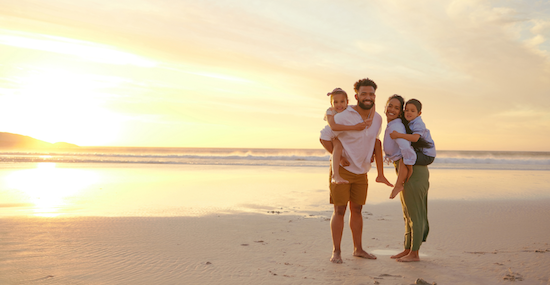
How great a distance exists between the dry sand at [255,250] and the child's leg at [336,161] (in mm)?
983

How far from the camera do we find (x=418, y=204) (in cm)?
405

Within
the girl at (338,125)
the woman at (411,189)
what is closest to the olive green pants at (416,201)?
the woman at (411,189)

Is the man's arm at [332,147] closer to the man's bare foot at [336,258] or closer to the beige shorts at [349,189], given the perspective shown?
the beige shorts at [349,189]

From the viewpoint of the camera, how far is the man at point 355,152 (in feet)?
13.3

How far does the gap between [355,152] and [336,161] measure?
28 centimetres

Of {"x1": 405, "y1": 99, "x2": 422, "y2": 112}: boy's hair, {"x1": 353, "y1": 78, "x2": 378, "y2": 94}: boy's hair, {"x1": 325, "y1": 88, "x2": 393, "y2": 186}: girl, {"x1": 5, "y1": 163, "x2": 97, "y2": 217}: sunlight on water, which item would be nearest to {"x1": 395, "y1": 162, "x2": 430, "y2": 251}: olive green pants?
{"x1": 325, "y1": 88, "x2": 393, "y2": 186}: girl

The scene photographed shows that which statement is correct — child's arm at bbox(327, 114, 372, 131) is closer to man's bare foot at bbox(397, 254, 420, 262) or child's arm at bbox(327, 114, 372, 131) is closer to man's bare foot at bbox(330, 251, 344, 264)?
man's bare foot at bbox(330, 251, 344, 264)

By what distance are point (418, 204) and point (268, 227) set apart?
8.63 ft

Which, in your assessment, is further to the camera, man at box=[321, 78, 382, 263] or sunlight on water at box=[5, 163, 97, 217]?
sunlight on water at box=[5, 163, 97, 217]

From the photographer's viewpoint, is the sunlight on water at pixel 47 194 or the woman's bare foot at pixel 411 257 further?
the sunlight on water at pixel 47 194

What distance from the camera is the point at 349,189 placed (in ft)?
13.8

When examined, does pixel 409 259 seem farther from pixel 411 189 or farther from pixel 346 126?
pixel 346 126

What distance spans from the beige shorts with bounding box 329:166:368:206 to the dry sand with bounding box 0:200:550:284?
73 cm

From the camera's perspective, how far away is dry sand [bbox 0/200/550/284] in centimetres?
356
